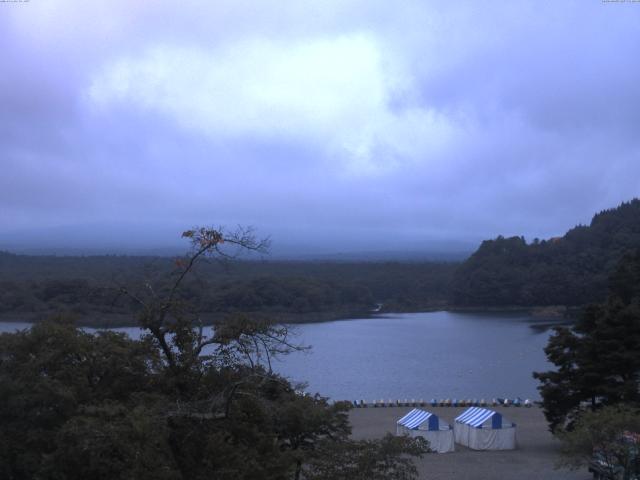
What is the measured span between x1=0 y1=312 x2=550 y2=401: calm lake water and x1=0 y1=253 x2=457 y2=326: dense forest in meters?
2.02

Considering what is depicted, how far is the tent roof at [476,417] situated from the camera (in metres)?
15.6

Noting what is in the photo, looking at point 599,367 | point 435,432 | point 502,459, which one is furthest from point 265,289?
point 599,367

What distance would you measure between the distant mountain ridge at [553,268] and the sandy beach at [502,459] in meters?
32.7

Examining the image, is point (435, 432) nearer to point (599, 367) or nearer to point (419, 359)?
point (599, 367)

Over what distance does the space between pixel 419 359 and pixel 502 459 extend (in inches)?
690

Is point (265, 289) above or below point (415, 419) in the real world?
above

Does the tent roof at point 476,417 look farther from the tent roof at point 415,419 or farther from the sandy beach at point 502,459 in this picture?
the tent roof at point 415,419

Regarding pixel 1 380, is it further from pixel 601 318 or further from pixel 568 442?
pixel 601 318

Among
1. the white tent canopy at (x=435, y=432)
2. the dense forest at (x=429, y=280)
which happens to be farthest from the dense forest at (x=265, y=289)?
the white tent canopy at (x=435, y=432)

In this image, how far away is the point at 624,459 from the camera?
32.5 ft

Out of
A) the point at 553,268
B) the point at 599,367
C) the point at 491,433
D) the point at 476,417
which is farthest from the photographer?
the point at 553,268

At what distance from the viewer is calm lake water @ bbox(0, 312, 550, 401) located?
25609 millimetres

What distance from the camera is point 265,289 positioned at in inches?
1775

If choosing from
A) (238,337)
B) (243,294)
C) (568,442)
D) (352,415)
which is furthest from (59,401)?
(243,294)
